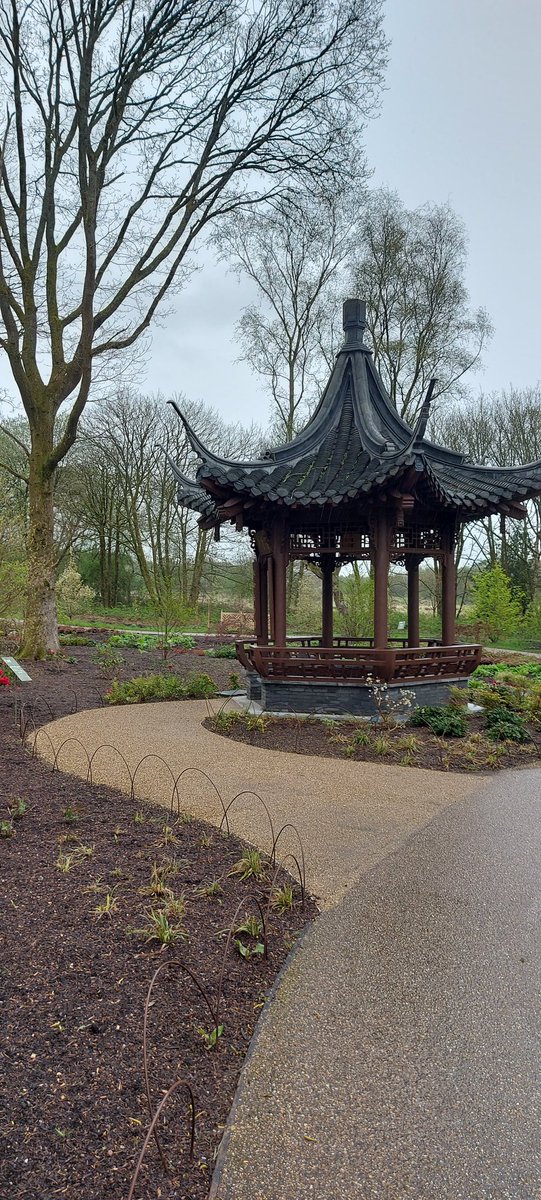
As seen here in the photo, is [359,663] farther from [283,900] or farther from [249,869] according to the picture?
[283,900]

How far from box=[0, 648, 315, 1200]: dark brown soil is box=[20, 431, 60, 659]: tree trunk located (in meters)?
8.54

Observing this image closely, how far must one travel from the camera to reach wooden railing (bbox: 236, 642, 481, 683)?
8.25 m

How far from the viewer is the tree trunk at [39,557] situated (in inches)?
483

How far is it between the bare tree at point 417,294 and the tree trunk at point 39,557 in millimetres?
10334

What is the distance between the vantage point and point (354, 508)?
848cm

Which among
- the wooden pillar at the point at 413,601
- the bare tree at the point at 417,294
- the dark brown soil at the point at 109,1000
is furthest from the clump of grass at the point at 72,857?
the bare tree at the point at 417,294

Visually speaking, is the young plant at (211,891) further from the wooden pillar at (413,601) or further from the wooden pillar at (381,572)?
the wooden pillar at (413,601)

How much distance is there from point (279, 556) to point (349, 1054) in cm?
685

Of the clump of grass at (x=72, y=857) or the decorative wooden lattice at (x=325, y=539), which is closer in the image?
the clump of grass at (x=72, y=857)

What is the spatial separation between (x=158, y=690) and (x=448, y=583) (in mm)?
4833

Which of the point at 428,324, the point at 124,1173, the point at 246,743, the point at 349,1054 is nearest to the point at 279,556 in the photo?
the point at 246,743

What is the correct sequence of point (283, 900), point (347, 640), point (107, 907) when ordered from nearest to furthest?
point (107, 907)
point (283, 900)
point (347, 640)

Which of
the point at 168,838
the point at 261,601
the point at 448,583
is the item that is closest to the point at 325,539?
the point at 448,583

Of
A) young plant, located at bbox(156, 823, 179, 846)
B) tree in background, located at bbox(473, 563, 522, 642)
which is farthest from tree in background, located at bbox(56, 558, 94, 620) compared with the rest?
young plant, located at bbox(156, 823, 179, 846)
